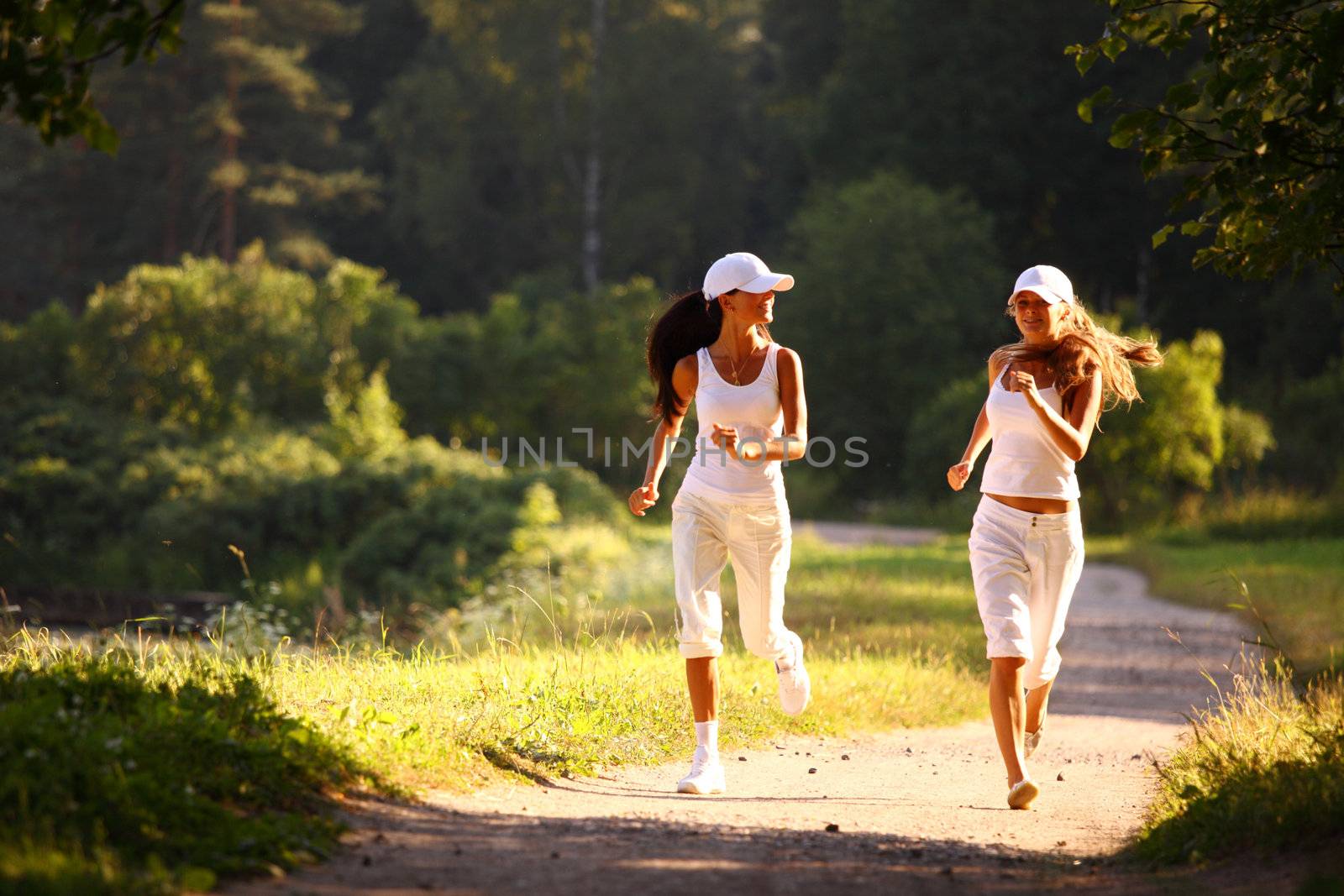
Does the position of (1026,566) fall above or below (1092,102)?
below

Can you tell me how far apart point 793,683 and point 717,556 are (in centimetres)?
73

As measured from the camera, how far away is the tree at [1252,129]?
19.4ft

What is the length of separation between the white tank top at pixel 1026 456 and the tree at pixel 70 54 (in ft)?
11.9

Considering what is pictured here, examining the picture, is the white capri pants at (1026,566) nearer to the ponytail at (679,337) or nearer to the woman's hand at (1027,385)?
the woman's hand at (1027,385)

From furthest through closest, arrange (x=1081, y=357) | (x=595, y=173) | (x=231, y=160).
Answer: (x=595, y=173), (x=231, y=160), (x=1081, y=357)

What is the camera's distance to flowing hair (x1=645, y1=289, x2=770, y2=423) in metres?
6.96

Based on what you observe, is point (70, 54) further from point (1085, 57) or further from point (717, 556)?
point (1085, 57)

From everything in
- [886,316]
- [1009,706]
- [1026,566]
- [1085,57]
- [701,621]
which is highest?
[886,316]

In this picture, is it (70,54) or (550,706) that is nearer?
(70,54)

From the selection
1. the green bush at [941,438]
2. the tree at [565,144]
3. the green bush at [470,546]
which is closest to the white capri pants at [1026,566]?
the green bush at [470,546]

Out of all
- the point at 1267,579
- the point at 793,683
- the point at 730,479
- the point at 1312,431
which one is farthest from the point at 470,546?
the point at 1312,431

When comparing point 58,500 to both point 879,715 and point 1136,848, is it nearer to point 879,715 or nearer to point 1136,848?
point 879,715

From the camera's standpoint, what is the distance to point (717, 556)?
22.6 ft

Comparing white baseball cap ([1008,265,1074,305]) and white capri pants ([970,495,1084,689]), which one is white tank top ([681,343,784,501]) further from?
white baseball cap ([1008,265,1074,305])
